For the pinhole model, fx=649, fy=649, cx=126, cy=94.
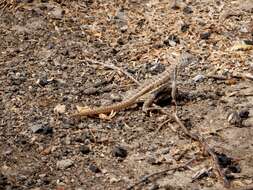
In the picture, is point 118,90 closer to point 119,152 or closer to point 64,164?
point 119,152

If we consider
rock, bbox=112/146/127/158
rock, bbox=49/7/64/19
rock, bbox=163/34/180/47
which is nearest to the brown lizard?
rock, bbox=112/146/127/158

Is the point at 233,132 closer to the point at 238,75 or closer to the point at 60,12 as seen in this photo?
the point at 238,75

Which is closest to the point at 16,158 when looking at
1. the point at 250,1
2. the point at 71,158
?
the point at 71,158

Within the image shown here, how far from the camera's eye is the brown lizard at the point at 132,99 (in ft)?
18.0

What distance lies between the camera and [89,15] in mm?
7336

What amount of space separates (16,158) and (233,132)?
69.5 inches

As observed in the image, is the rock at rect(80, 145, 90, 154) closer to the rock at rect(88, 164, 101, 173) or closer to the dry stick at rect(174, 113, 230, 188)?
the rock at rect(88, 164, 101, 173)

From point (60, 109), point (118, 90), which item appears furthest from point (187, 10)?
point (60, 109)

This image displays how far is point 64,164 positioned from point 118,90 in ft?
4.17

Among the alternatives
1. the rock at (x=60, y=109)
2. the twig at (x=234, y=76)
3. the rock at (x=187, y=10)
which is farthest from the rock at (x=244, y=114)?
the rock at (x=187, y=10)

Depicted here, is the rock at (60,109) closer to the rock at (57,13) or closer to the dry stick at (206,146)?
the dry stick at (206,146)

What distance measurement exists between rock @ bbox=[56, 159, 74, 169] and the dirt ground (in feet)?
0.04

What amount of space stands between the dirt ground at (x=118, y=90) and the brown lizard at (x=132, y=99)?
63 mm

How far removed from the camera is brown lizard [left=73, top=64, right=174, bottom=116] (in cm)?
547
